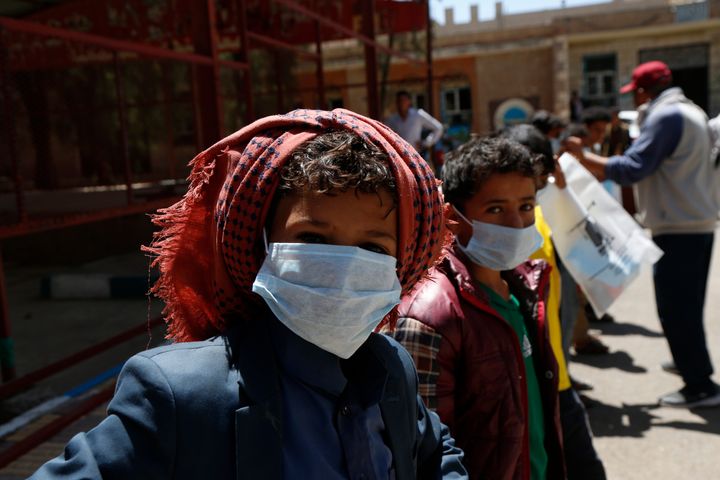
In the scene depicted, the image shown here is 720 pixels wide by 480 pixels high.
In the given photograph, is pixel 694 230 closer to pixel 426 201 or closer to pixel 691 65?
pixel 426 201

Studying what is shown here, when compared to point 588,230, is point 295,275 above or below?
above

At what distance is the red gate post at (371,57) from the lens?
7.09m

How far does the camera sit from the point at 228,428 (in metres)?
0.95

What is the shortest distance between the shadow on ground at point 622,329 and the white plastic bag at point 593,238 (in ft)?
7.15

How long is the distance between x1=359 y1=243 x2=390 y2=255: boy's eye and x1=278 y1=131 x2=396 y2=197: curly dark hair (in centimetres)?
10

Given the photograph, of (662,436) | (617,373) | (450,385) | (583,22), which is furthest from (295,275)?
(583,22)

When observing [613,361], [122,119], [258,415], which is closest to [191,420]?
[258,415]

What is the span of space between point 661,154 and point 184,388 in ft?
11.6

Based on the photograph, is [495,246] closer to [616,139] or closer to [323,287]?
[323,287]

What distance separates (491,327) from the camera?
171 cm

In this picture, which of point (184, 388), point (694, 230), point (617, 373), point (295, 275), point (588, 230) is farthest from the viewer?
point (617, 373)

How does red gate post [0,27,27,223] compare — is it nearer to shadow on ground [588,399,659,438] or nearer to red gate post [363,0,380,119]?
shadow on ground [588,399,659,438]

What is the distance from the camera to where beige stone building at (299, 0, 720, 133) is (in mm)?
19891

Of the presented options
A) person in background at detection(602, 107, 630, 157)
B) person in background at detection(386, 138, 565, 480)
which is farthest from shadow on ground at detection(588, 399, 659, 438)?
person in background at detection(602, 107, 630, 157)
